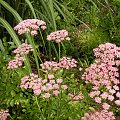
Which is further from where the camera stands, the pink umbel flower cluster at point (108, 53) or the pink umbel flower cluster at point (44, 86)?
the pink umbel flower cluster at point (108, 53)

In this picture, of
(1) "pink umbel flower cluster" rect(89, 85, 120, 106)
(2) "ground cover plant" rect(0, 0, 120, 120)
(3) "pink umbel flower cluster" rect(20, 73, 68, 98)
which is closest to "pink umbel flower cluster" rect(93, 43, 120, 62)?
(2) "ground cover plant" rect(0, 0, 120, 120)

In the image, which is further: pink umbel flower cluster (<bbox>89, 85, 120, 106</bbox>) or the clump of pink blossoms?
the clump of pink blossoms

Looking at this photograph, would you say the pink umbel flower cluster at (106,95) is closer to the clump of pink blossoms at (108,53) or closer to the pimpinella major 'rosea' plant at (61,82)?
the pimpinella major 'rosea' plant at (61,82)

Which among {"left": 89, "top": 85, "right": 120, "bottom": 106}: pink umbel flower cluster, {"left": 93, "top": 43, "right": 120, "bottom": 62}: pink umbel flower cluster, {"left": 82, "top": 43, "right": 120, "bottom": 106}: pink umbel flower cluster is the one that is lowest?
{"left": 89, "top": 85, "right": 120, "bottom": 106}: pink umbel flower cluster

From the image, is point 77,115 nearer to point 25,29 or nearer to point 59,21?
point 25,29

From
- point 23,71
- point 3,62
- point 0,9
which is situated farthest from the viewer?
point 0,9

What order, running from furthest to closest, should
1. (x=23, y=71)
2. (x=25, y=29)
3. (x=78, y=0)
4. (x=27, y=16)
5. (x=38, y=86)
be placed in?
(x=78, y=0) < (x=27, y=16) < (x=23, y=71) < (x=25, y=29) < (x=38, y=86)

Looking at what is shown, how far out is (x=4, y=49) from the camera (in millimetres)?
2201

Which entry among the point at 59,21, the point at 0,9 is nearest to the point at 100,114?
the point at 0,9

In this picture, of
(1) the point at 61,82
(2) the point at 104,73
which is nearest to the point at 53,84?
(1) the point at 61,82

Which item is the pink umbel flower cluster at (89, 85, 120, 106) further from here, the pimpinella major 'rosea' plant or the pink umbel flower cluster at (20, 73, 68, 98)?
the pink umbel flower cluster at (20, 73, 68, 98)

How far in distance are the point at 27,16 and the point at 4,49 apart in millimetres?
814

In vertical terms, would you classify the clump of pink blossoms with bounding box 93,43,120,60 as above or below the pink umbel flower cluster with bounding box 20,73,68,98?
above

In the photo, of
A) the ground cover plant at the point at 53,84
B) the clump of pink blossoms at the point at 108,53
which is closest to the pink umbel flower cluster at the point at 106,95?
the ground cover plant at the point at 53,84
